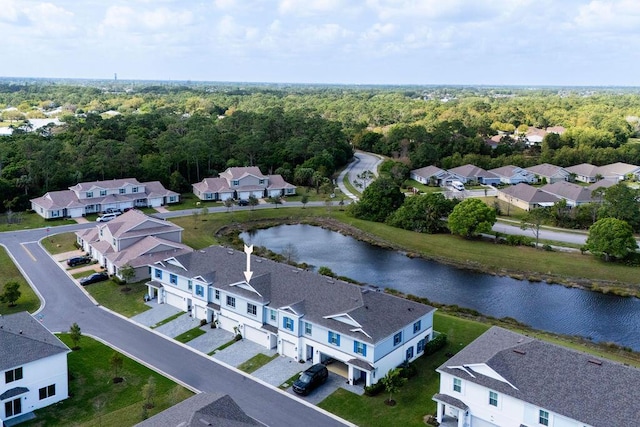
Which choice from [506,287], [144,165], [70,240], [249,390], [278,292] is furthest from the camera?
[144,165]

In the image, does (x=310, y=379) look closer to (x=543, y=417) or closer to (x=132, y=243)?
(x=543, y=417)

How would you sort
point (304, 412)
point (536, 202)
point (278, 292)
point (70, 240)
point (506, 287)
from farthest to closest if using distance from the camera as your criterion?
1. point (536, 202)
2. point (70, 240)
3. point (506, 287)
4. point (278, 292)
5. point (304, 412)

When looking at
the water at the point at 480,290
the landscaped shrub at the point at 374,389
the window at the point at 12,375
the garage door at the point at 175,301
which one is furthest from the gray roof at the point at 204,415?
the water at the point at 480,290

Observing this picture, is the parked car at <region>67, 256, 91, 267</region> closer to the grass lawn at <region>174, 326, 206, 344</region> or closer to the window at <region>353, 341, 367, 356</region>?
the grass lawn at <region>174, 326, 206, 344</region>

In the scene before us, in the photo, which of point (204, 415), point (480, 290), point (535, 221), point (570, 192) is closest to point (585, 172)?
point (570, 192)

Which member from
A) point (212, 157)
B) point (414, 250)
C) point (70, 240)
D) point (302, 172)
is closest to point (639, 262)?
point (414, 250)

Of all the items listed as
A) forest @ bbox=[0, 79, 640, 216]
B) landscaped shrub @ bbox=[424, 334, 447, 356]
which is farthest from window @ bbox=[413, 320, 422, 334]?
Answer: forest @ bbox=[0, 79, 640, 216]

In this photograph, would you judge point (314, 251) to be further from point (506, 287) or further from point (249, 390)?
point (249, 390)
